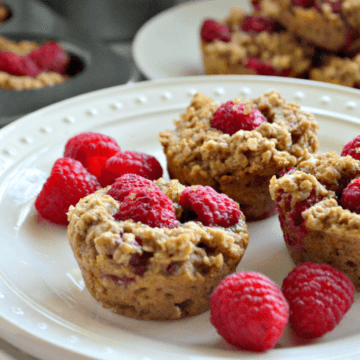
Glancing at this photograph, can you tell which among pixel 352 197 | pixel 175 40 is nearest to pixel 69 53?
pixel 175 40

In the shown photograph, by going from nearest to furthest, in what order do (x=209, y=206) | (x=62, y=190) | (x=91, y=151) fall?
(x=209, y=206) → (x=62, y=190) → (x=91, y=151)

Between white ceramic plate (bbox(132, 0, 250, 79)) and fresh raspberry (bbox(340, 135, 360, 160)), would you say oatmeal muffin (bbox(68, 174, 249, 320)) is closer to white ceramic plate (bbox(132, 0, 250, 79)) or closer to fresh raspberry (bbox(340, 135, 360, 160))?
fresh raspberry (bbox(340, 135, 360, 160))

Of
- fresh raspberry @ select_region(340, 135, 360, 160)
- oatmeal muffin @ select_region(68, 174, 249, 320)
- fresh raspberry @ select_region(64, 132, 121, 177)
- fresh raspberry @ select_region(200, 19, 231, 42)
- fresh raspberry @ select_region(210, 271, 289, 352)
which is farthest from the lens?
fresh raspberry @ select_region(200, 19, 231, 42)

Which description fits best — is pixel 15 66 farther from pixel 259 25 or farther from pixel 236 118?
pixel 236 118

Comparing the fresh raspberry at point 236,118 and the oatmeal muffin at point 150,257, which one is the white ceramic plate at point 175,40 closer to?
the fresh raspberry at point 236,118

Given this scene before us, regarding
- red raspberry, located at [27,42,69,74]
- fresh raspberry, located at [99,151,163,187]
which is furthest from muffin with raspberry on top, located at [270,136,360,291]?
red raspberry, located at [27,42,69,74]
